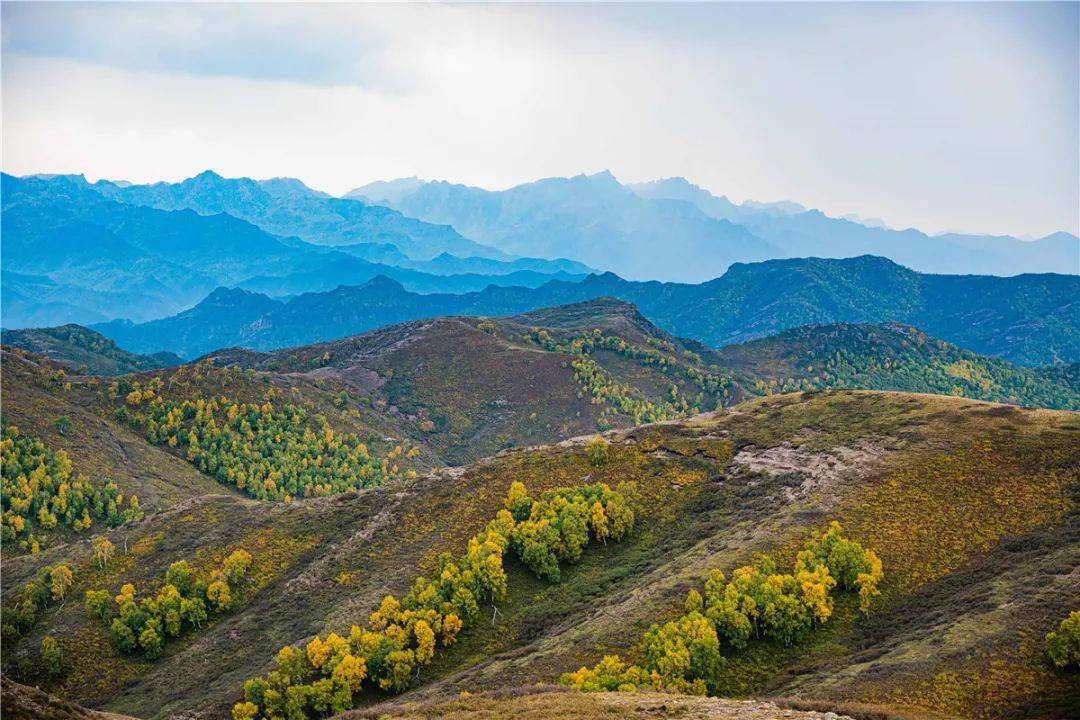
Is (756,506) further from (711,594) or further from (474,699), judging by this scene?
(474,699)

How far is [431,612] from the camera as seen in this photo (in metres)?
106

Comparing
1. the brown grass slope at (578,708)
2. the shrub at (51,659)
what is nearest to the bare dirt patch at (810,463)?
the brown grass slope at (578,708)

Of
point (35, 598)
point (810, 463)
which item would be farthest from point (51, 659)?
point (810, 463)

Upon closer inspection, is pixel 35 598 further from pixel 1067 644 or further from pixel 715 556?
pixel 1067 644

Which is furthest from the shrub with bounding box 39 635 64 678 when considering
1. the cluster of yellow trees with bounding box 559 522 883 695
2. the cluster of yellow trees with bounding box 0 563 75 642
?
the cluster of yellow trees with bounding box 559 522 883 695

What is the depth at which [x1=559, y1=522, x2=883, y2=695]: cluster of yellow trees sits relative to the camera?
79.1 meters

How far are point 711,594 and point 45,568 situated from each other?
445ft

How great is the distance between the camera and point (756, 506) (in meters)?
124

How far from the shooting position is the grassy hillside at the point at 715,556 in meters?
75.8

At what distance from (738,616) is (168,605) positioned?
10150cm

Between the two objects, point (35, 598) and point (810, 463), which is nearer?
point (810, 463)

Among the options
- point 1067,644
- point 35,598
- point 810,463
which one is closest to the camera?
point 1067,644

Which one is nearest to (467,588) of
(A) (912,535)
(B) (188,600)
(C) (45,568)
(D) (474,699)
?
(D) (474,699)

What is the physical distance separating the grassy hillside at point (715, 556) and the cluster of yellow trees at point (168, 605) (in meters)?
2.77
